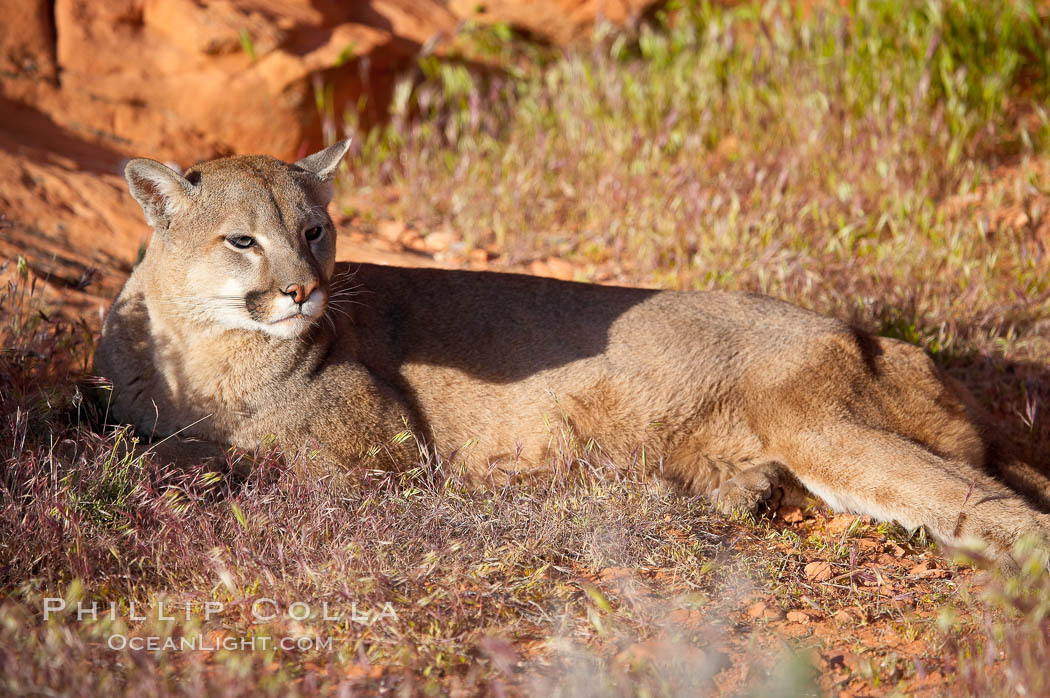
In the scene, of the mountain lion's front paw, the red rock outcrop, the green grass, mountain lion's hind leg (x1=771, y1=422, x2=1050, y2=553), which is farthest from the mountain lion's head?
the red rock outcrop

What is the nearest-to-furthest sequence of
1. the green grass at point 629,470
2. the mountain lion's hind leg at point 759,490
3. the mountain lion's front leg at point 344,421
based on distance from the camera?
1. the green grass at point 629,470
2. the mountain lion's front leg at point 344,421
3. the mountain lion's hind leg at point 759,490

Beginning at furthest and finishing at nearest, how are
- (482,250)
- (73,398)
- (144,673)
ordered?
(482,250) < (73,398) < (144,673)

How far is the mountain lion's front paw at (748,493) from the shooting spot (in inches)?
173

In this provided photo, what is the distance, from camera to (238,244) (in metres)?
4.09

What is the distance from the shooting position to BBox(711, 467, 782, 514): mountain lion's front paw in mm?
4387

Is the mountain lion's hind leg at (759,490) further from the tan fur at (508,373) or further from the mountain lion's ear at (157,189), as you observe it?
the mountain lion's ear at (157,189)

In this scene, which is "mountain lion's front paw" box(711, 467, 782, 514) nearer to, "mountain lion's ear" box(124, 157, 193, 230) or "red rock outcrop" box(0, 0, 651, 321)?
"mountain lion's ear" box(124, 157, 193, 230)

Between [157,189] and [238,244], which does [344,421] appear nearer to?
[238,244]

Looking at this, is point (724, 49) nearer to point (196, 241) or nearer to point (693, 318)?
point (693, 318)

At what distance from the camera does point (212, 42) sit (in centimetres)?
786

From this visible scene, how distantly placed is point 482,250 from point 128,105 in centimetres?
319

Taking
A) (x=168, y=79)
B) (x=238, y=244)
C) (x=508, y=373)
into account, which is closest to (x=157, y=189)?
→ (x=238, y=244)

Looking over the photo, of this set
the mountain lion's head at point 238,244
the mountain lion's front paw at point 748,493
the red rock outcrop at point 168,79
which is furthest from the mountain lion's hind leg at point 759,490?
the red rock outcrop at point 168,79

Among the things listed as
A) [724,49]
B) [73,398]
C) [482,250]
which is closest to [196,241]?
[73,398]
